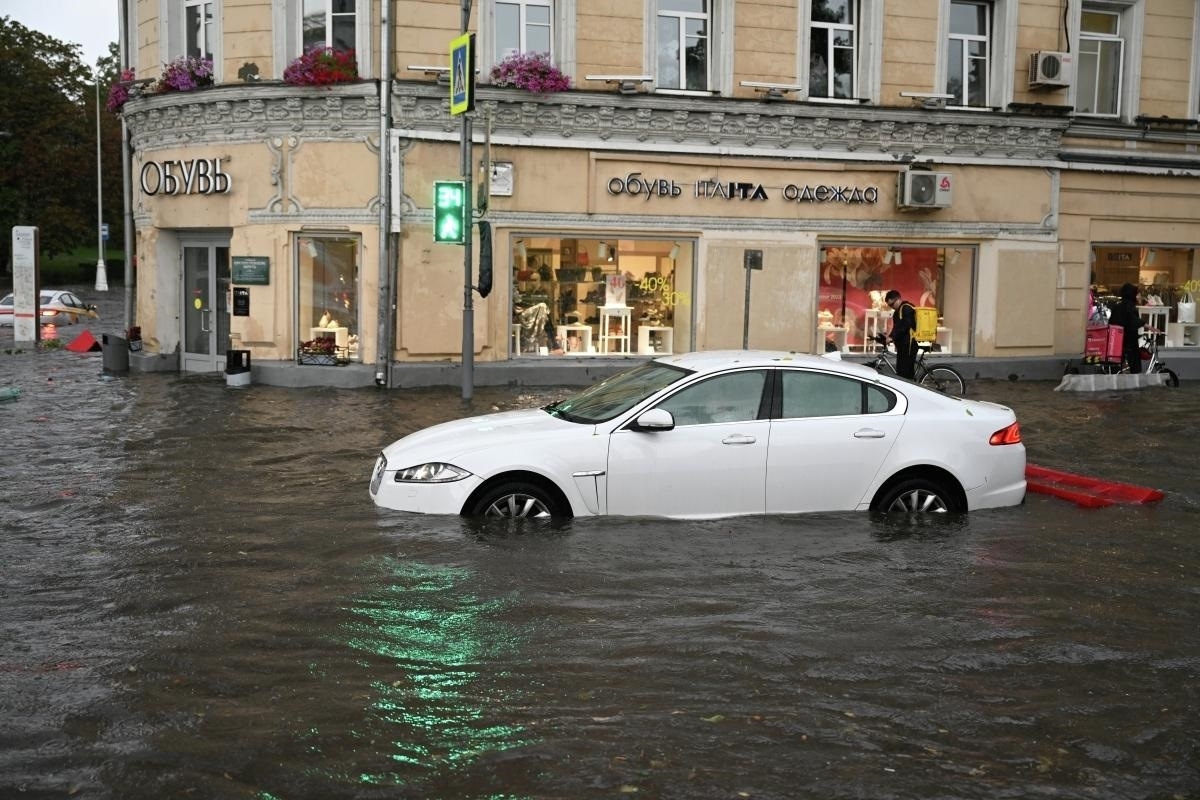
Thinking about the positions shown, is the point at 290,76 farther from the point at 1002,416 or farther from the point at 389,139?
the point at 1002,416

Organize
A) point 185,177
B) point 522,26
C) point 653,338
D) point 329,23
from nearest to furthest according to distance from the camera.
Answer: point 329,23, point 522,26, point 185,177, point 653,338

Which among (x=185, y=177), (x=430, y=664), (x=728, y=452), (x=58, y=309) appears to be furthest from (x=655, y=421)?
(x=58, y=309)

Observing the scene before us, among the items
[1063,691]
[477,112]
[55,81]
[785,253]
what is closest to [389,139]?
[477,112]

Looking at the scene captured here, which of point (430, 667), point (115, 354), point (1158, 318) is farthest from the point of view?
point (1158, 318)

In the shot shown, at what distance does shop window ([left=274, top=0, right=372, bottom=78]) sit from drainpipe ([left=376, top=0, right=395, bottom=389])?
77cm

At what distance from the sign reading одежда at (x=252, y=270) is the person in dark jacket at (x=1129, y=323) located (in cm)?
1422

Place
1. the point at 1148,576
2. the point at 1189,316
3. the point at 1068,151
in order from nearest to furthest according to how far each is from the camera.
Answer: the point at 1148,576
the point at 1068,151
the point at 1189,316

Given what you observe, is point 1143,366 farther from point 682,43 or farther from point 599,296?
point 682,43

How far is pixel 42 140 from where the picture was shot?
64.7 meters

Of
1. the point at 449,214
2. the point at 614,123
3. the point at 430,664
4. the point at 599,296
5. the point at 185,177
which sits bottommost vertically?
the point at 430,664

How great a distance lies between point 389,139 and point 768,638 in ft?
49.5

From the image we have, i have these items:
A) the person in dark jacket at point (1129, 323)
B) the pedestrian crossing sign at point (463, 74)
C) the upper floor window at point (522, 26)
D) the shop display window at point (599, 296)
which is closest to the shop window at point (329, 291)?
the shop display window at point (599, 296)

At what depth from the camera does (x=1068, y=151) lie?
78.9 ft

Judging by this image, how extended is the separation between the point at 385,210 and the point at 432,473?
39.3 feet
